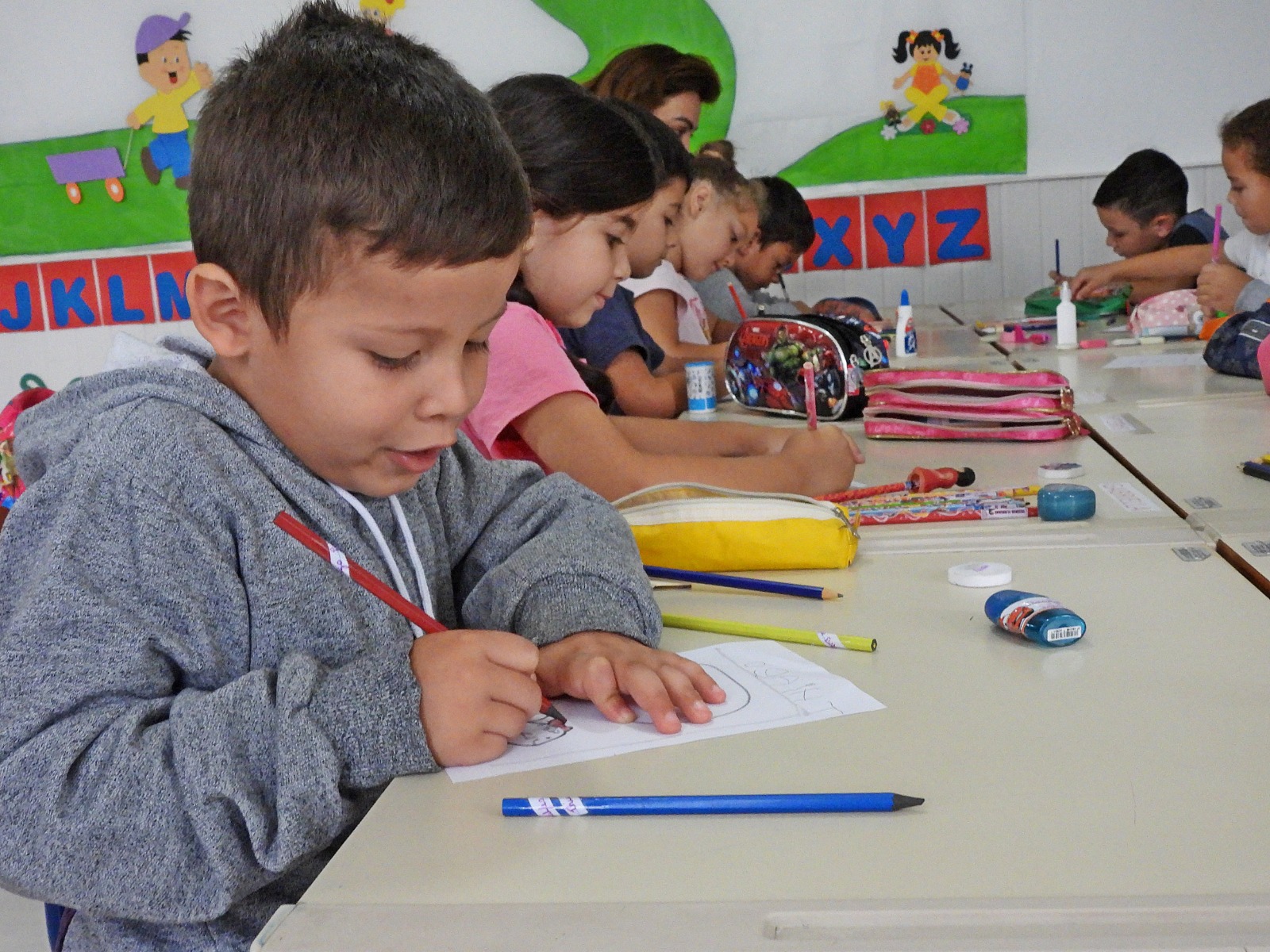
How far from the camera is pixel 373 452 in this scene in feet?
2.78

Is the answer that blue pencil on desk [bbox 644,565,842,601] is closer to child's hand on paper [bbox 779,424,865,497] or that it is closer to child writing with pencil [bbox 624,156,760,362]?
child's hand on paper [bbox 779,424,865,497]

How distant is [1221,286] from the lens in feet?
9.35

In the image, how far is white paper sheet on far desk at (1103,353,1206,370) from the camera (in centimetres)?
241

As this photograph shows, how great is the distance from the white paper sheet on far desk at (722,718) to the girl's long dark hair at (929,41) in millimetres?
3914

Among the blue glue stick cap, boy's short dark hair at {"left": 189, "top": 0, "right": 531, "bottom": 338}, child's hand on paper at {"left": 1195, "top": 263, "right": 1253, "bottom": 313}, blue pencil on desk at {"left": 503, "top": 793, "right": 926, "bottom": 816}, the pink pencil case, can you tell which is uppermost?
boy's short dark hair at {"left": 189, "top": 0, "right": 531, "bottom": 338}

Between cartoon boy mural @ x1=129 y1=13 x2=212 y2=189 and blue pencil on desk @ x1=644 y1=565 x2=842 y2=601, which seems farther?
cartoon boy mural @ x1=129 y1=13 x2=212 y2=189

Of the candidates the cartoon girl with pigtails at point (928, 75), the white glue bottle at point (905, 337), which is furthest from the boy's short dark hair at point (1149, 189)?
the white glue bottle at point (905, 337)

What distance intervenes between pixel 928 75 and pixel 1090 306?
4.26 ft

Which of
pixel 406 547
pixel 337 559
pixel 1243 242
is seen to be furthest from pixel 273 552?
pixel 1243 242

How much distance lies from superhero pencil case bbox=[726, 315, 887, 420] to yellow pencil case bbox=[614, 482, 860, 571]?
883mm

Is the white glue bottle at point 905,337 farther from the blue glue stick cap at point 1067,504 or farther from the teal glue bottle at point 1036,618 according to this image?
the teal glue bottle at point 1036,618

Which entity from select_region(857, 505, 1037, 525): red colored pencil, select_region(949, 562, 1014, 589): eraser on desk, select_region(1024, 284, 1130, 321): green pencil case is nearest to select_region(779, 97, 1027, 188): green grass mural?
select_region(1024, 284, 1130, 321): green pencil case

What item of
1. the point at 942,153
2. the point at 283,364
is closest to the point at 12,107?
the point at 942,153

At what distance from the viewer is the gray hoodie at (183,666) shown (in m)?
0.68
